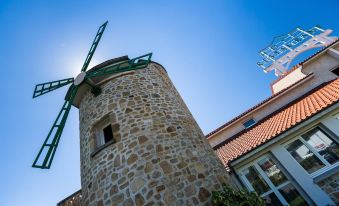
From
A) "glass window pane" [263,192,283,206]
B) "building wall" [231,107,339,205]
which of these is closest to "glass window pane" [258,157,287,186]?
"building wall" [231,107,339,205]

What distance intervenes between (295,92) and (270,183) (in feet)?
28.0

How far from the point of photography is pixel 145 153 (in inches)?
234

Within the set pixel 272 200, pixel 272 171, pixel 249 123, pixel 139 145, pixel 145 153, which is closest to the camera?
pixel 145 153

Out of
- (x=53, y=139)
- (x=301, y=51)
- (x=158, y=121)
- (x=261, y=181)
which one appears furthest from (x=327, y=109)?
(x=301, y=51)

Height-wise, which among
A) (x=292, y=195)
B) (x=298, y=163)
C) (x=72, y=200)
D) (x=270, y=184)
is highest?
(x=72, y=200)

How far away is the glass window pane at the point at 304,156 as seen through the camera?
762cm

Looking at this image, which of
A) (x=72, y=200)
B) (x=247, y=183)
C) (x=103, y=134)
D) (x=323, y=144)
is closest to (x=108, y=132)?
(x=103, y=134)

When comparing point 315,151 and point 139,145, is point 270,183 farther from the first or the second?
point 139,145

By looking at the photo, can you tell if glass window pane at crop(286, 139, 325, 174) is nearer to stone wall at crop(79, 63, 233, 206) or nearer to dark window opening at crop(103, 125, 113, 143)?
stone wall at crop(79, 63, 233, 206)

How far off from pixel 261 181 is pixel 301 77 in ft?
33.9

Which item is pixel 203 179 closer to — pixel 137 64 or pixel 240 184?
pixel 240 184

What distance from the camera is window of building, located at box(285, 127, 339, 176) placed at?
7.51m

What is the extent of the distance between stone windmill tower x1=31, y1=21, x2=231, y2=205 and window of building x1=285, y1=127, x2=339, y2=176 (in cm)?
358

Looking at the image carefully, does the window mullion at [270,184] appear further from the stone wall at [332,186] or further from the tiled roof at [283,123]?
the stone wall at [332,186]
